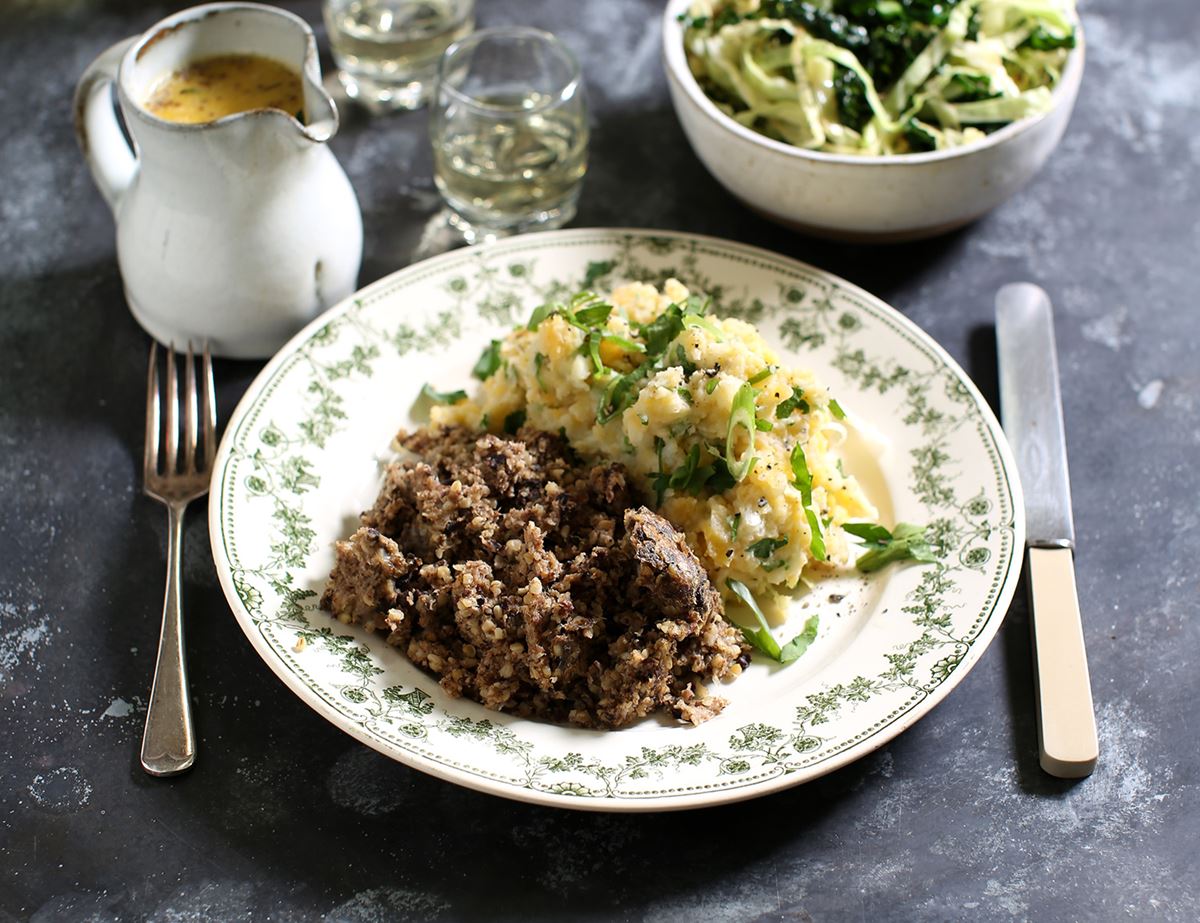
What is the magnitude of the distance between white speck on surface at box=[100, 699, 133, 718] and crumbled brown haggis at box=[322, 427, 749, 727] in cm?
49

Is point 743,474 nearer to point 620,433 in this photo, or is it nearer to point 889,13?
point 620,433

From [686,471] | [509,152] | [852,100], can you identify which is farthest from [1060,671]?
[509,152]

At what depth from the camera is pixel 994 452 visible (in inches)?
117

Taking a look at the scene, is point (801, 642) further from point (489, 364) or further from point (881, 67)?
point (881, 67)

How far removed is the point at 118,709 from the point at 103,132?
1639mm

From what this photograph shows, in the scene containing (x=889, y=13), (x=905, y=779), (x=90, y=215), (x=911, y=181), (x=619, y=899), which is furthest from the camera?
(x=90, y=215)

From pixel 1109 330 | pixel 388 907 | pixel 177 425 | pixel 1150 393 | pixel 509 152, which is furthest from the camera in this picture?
pixel 509 152

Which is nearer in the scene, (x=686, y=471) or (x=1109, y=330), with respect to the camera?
(x=686, y=471)

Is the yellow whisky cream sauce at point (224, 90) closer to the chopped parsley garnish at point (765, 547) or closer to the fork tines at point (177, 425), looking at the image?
the fork tines at point (177, 425)

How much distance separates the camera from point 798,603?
2836 millimetres

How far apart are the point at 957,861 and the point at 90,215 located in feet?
10.5

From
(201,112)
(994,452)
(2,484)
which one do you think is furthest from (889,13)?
(2,484)

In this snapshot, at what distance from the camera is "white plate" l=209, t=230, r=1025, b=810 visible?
94.6 inches

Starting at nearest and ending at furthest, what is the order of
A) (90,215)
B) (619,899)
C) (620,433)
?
(619,899) < (620,433) < (90,215)
